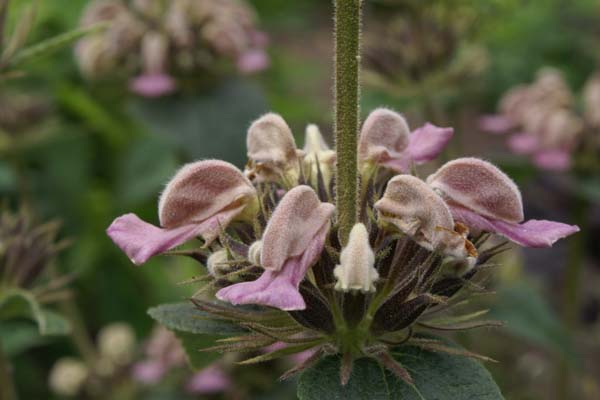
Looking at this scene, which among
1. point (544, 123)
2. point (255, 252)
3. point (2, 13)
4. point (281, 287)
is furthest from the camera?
point (544, 123)

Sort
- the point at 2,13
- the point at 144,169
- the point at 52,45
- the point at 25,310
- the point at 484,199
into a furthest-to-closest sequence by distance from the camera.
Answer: the point at 144,169, the point at 25,310, the point at 2,13, the point at 52,45, the point at 484,199

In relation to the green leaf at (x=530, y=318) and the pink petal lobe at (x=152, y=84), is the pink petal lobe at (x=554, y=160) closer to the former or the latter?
the green leaf at (x=530, y=318)

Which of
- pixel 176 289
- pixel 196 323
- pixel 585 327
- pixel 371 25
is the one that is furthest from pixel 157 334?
pixel 371 25

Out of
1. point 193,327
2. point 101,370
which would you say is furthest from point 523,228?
point 101,370

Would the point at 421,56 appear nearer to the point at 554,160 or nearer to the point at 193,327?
the point at 554,160

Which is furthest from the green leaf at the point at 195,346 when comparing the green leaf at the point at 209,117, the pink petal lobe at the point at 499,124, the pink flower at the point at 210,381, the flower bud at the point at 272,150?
the pink petal lobe at the point at 499,124

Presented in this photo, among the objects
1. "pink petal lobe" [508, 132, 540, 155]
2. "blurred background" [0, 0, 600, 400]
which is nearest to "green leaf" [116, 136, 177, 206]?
"blurred background" [0, 0, 600, 400]
